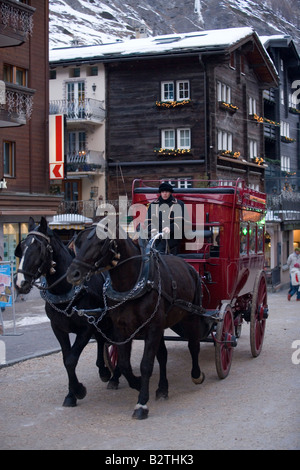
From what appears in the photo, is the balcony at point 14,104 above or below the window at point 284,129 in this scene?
below

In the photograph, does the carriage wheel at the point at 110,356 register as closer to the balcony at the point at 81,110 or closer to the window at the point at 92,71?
the balcony at the point at 81,110

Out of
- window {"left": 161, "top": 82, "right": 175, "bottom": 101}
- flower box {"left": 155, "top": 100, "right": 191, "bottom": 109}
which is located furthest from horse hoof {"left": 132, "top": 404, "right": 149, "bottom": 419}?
window {"left": 161, "top": 82, "right": 175, "bottom": 101}

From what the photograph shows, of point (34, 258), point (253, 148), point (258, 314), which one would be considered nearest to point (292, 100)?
point (253, 148)

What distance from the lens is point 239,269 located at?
36.6 ft

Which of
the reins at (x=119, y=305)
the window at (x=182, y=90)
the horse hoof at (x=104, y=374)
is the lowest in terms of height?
the horse hoof at (x=104, y=374)

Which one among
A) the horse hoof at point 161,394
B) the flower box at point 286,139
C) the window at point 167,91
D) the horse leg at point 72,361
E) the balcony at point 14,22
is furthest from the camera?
the flower box at point 286,139

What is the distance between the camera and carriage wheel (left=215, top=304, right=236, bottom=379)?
32.2 feet

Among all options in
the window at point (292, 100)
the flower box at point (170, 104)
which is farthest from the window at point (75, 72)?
the window at point (292, 100)

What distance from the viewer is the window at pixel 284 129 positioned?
48.5 metres

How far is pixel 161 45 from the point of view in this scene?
36.4m

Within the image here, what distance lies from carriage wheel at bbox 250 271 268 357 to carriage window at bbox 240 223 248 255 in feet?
1.96

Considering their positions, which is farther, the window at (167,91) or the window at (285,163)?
the window at (285,163)

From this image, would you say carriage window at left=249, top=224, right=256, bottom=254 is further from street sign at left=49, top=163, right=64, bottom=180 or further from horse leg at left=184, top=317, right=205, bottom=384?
street sign at left=49, top=163, right=64, bottom=180

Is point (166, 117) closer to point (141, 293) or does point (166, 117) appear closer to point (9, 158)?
point (9, 158)
